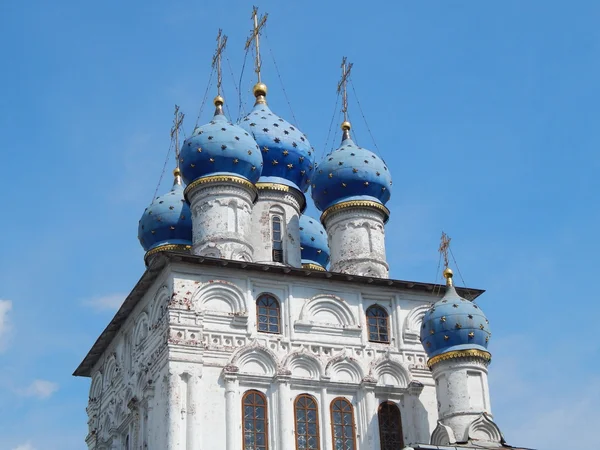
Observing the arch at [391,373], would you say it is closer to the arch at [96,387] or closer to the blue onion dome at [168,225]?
the blue onion dome at [168,225]

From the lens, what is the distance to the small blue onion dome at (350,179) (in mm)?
22531

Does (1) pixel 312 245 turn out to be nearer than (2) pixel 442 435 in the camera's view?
No

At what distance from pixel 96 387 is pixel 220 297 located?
4.80 m

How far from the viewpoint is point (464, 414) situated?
60.1 ft

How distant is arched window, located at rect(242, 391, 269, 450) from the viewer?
18.1m

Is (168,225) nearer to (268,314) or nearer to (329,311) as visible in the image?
(268,314)

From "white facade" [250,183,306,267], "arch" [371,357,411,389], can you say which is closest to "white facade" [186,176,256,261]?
"white facade" [250,183,306,267]

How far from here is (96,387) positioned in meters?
22.4

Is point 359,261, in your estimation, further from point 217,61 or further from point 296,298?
point 217,61

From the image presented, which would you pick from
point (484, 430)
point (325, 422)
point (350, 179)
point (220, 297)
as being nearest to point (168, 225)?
point (350, 179)

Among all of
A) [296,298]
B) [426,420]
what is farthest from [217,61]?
[426,420]

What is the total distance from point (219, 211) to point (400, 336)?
4191 millimetres

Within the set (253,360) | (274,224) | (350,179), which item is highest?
(350,179)

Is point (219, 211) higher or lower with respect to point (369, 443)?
higher
